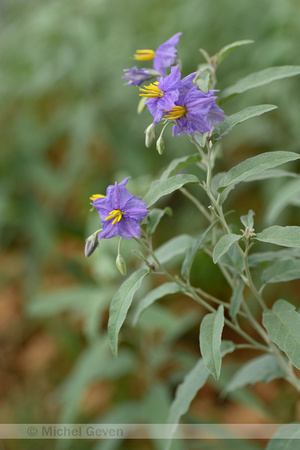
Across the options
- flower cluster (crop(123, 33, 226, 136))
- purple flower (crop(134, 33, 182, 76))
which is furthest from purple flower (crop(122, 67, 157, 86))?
flower cluster (crop(123, 33, 226, 136))

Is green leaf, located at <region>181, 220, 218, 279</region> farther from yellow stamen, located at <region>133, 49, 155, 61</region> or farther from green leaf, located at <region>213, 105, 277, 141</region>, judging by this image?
yellow stamen, located at <region>133, 49, 155, 61</region>

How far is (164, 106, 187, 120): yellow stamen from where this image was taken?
2.16 feet

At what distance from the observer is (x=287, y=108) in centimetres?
172

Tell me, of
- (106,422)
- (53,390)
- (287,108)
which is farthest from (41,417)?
(287,108)

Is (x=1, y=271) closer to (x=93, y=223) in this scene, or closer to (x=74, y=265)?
(x=74, y=265)

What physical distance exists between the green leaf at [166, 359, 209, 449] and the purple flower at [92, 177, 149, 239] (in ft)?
0.97

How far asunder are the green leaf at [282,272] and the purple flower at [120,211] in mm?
243

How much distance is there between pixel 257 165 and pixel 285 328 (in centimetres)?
22

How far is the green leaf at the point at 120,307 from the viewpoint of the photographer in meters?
0.68

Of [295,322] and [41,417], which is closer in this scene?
[295,322]

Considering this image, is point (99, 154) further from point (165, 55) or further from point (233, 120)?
point (233, 120)

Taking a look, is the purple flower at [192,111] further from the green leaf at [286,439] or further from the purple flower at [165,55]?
the green leaf at [286,439]

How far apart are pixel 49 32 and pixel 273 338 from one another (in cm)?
166

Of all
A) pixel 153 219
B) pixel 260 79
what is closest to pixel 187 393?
pixel 153 219
